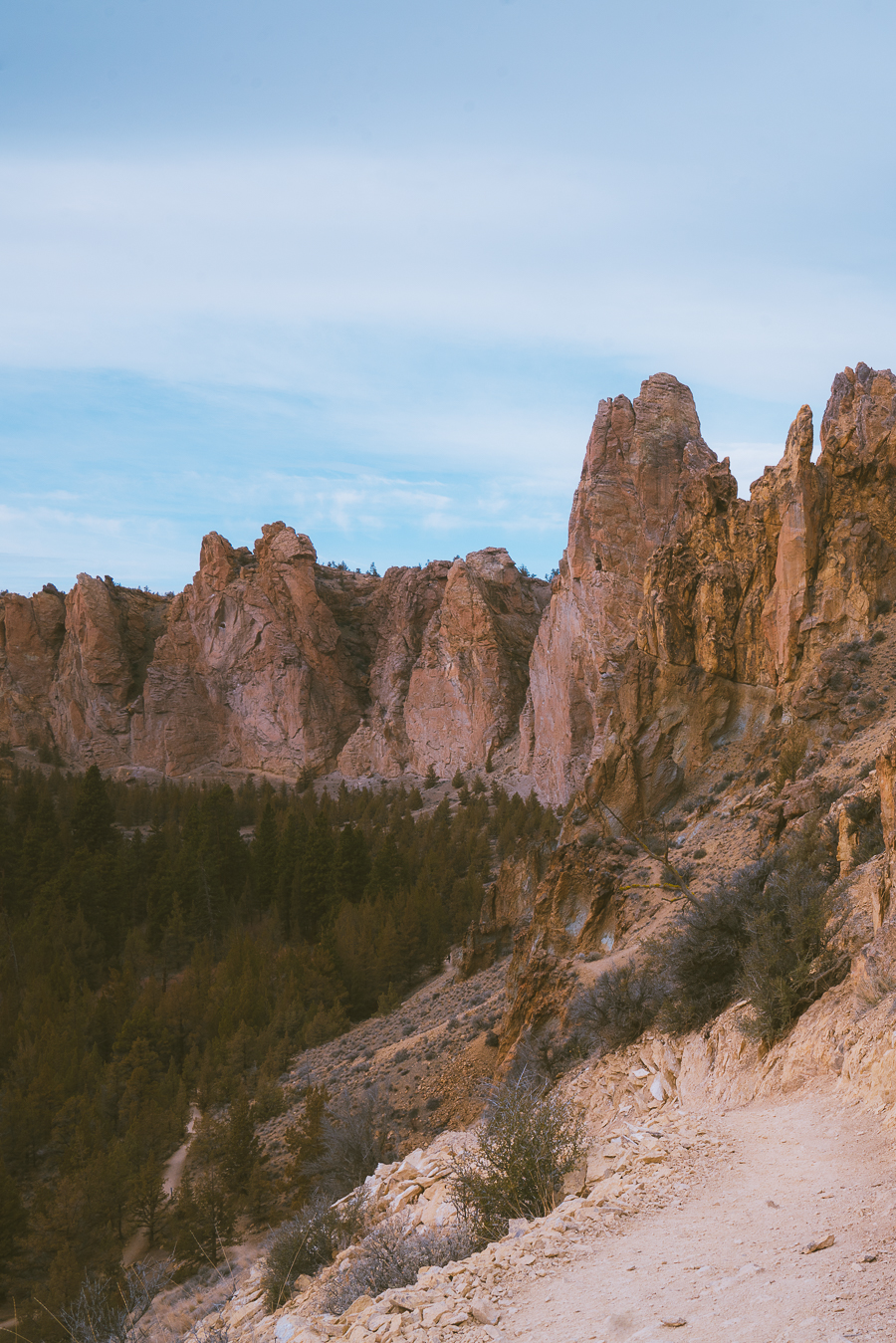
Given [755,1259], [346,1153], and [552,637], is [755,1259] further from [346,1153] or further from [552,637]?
[552,637]

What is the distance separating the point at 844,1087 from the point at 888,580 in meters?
20.3

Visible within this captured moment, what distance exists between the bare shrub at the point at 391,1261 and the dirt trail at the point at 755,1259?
1586 millimetres

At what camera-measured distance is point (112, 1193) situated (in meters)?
19.4

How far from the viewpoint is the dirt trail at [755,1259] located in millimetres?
4449

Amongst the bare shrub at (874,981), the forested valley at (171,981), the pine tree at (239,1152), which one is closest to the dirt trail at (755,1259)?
the bare shrub at (874,981)

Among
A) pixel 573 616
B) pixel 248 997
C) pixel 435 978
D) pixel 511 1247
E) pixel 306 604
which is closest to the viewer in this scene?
pixel 511 1247

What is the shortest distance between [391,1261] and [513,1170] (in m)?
1.36

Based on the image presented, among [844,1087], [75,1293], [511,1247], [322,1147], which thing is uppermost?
[844,1087]

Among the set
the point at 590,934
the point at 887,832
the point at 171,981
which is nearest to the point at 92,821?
the point at 171,981

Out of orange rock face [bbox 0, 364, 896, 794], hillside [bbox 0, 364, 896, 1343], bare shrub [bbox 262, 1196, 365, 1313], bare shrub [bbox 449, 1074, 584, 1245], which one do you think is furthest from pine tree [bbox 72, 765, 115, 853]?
bare shrub [bbox 449, 1074, 584, 1245]

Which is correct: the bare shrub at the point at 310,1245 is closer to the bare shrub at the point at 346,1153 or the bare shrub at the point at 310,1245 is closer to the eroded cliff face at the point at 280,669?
the bare shrub at the point at 346,1153

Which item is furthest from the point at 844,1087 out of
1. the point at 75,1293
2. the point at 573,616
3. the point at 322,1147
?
the point at 573,616

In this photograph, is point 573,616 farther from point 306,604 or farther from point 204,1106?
point 204,1106

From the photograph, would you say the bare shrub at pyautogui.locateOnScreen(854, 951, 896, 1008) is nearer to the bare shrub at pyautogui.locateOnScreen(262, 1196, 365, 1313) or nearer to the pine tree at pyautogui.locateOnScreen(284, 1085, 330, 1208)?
the bare shrub at pyautogui.locateOnScreen(262, 1196, 365, 1313)
